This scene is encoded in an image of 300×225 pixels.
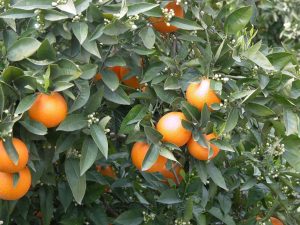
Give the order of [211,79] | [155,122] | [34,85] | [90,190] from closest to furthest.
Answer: [34,85] < [211,79] < [155,122] < [90,190]

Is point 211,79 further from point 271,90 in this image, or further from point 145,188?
point 145,188

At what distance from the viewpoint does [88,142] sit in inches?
46.8

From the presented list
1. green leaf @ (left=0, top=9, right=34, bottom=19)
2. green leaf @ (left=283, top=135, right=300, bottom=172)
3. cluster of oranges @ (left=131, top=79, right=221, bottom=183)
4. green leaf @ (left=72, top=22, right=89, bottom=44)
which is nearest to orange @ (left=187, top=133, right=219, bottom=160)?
cluster of oranges @ (left=131, top=79, right=221, bottom=183)

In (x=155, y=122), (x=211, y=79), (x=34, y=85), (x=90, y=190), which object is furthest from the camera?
(x=90, y=190)

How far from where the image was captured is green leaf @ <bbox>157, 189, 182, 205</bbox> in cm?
140

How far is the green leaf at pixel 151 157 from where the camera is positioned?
3.81 ft

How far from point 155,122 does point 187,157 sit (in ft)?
0.40

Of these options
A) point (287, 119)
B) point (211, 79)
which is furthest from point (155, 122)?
point (287, 119)

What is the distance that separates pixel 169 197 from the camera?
4.65 feet

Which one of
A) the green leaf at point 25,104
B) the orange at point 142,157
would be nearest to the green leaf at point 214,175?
the orange at point 142,157

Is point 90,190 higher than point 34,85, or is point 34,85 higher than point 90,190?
point 34,85

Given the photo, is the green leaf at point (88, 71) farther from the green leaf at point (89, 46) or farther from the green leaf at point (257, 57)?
the green leaf at point (257, 57)

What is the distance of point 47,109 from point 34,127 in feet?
0.14

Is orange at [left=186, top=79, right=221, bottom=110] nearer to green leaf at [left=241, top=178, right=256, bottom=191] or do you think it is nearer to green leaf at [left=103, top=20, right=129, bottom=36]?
green leaf at [left=103, top=20, right=129, bottom=36]
